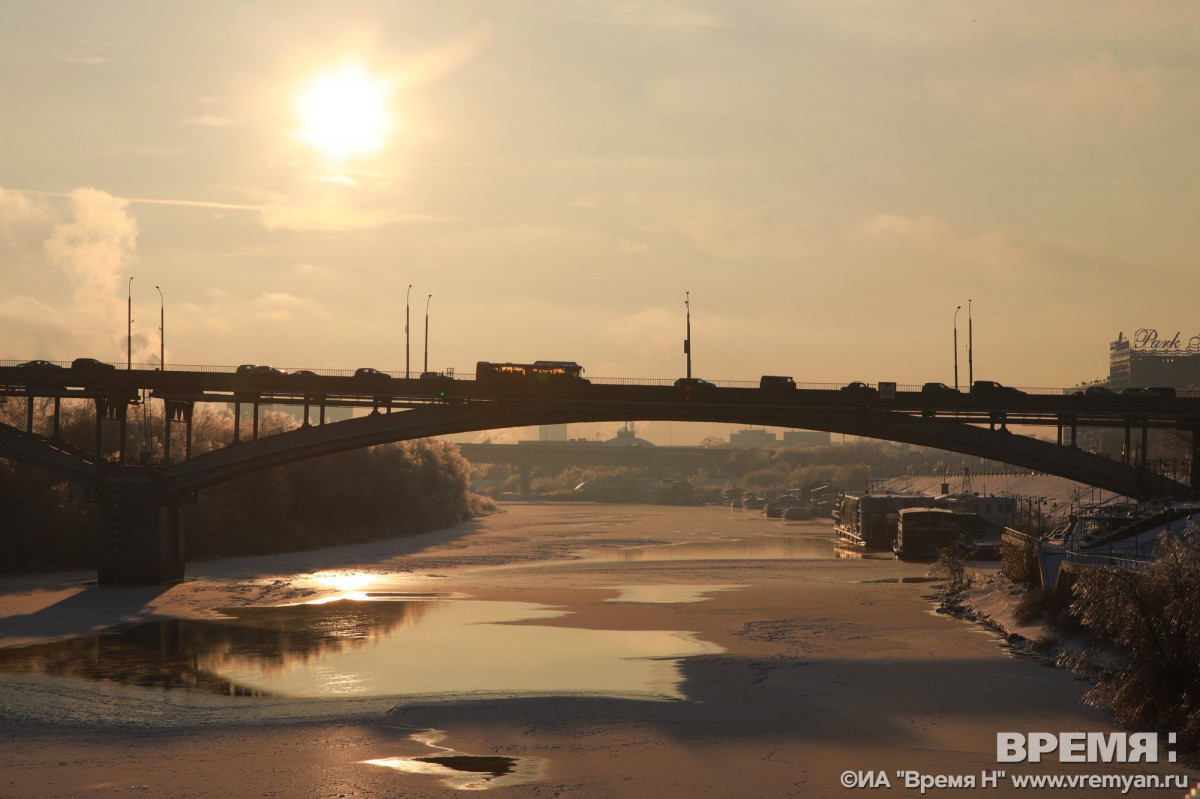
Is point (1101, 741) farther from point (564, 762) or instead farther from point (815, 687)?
point (564, 762)

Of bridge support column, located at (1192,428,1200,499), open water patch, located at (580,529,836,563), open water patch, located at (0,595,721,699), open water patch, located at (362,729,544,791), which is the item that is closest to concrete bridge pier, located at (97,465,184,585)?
open water patch, located at (0,595,721,699)

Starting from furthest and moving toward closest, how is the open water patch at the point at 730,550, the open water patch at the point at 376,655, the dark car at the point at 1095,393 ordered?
the open water patch at the point at 730,550 → the dark car at the point at 1095,393 → the open water patch at the point at 376,655

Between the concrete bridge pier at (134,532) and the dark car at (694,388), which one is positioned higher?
the dark car at (694,388)

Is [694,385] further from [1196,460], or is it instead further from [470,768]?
[470,768]

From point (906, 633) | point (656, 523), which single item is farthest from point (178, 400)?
point (656, 523)

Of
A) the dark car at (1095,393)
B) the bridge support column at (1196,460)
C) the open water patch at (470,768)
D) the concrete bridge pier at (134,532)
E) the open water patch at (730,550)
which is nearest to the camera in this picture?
the open water patch at (470,768)

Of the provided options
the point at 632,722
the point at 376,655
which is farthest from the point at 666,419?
the point at 632,722

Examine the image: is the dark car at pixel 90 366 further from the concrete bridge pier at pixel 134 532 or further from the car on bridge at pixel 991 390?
the car on bridge at pixel 991 390

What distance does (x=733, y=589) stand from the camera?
6962 centimetres

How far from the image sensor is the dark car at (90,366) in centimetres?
7669

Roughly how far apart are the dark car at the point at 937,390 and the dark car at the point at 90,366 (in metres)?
55.8

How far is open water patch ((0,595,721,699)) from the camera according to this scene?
128 ft

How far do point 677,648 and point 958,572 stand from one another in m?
28.9

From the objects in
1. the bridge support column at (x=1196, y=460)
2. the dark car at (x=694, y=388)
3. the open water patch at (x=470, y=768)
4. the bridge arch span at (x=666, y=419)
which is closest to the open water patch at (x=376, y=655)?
the open water patch at (x=470, y=768)
